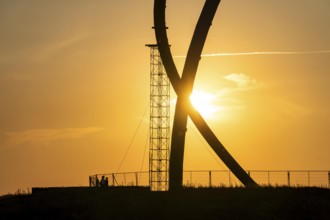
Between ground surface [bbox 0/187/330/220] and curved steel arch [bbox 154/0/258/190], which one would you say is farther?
curved steel arch [bbox 154/0/258/190]

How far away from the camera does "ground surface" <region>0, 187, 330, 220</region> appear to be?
27.6m

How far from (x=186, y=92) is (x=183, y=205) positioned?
10202mm

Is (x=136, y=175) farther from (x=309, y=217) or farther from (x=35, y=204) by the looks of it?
(x=309, y=217)

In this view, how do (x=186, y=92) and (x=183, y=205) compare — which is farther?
(x=186, y=92)

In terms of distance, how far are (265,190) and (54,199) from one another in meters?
8.92

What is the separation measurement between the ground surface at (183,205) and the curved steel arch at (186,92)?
234 inches

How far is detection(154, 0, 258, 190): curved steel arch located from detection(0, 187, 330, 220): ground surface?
19.5ft

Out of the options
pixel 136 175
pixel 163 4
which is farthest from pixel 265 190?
pixel 136 175

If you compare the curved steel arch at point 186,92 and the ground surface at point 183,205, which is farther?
the curved steel arch at point 186,92

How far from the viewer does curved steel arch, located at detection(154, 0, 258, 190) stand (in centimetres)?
3684

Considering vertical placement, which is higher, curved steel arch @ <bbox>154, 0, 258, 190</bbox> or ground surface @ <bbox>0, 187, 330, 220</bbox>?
curved steel arch @ <bbox>154, 0, 258, 190</bbox>

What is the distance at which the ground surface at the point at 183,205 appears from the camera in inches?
1087

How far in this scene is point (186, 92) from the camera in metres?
37.6

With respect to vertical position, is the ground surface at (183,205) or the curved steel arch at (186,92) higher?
the curved steel arch at (186,92)
